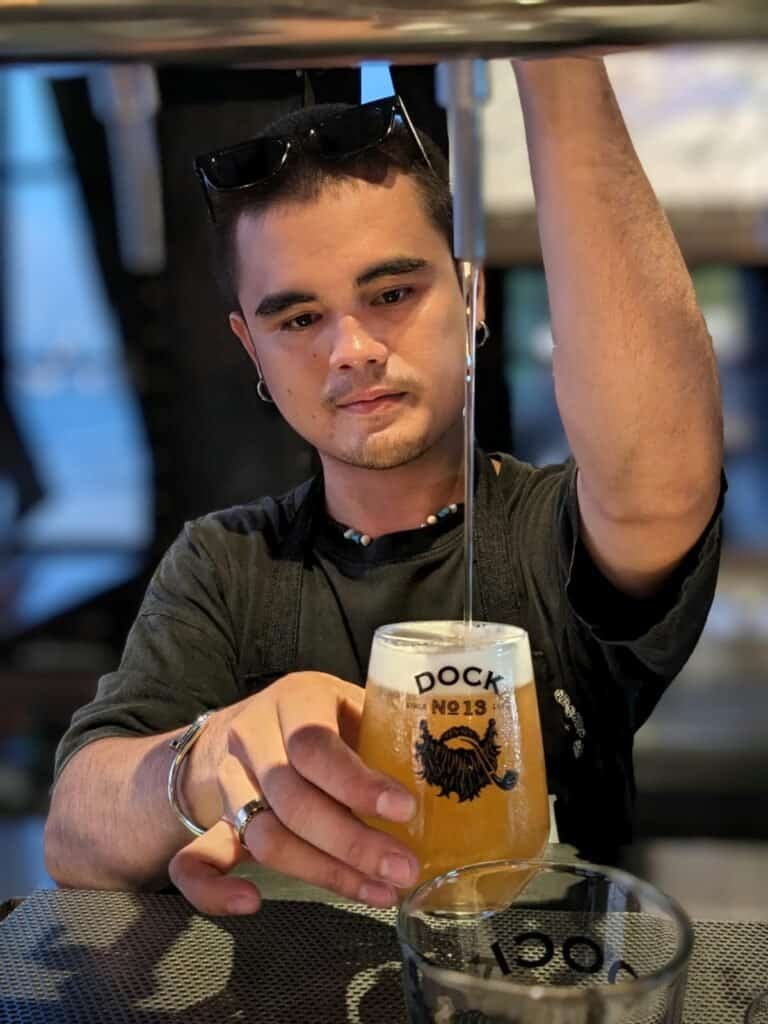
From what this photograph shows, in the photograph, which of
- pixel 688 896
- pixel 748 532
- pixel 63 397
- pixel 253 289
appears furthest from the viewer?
pixel 748 532

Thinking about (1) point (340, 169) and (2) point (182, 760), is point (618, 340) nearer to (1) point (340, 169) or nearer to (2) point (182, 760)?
(1) point (340, 169)

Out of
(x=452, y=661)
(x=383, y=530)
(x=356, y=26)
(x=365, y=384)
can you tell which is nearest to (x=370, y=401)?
(x=365, y=384)

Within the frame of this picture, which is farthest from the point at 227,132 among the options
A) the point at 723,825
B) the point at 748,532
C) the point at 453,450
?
the point at 723,825

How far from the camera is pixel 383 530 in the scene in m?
0.82

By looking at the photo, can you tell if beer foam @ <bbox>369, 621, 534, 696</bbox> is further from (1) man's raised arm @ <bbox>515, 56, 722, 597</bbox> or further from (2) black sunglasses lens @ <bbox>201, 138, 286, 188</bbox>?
(2) black sunglasses lens @ <bbox>201, 138, 286, 188</bbox>

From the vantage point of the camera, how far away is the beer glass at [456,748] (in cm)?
55

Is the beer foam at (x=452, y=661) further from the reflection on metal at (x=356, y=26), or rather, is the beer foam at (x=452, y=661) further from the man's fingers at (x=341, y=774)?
the reflection on metal at (x=356, y=26)

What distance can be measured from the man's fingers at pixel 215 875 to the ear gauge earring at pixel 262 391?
0.32m

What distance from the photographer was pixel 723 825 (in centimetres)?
146

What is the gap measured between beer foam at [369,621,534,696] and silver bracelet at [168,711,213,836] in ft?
0.62

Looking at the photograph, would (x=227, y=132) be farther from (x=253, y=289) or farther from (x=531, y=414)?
(x=531, y=414)

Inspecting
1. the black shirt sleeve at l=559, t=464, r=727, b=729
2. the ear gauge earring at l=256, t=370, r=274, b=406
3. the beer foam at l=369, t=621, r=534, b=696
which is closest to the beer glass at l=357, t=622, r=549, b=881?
the beer foam at l=369, t=621, r=534, b=696

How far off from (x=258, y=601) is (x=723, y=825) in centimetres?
94

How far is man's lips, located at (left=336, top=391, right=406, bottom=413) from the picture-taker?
72cm
